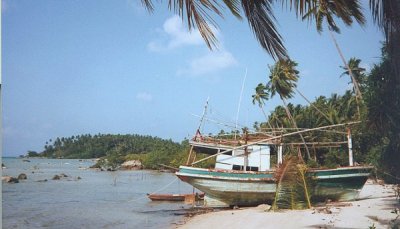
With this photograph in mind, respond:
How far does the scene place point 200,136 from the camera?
16188 millimetres

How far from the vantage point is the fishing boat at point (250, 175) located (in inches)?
560

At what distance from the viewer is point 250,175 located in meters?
14.7

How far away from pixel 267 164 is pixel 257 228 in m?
6.04

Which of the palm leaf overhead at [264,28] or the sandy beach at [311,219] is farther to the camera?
the sandy beach at [311,219]

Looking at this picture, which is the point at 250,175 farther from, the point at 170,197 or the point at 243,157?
the point at 170,197

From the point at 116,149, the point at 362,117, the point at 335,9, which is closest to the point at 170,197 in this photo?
the point at 362,117

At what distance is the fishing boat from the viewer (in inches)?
560

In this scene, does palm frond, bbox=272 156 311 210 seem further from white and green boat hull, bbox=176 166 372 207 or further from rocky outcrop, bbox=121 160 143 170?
rocky outcrop, bbox=121 160 143 170

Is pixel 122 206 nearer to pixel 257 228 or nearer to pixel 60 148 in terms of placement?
pixel 257 228

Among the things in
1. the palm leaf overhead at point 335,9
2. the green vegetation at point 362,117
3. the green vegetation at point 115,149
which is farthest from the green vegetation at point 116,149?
the palm leaf overhead at point 335,9

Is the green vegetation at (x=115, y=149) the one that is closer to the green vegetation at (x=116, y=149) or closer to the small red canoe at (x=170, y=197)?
the green vegetation at (x=116, y=149)

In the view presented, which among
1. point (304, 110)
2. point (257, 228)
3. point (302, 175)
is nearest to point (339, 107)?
point (304, 110)

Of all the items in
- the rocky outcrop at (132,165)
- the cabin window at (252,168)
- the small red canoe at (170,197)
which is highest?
the rocky outcrop at (132,165)

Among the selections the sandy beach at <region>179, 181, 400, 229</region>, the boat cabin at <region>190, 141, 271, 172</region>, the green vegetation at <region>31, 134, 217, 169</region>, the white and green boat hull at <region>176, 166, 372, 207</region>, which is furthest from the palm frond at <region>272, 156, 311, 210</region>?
the green vegetation at <region>31, 134, 217, 169</region>
